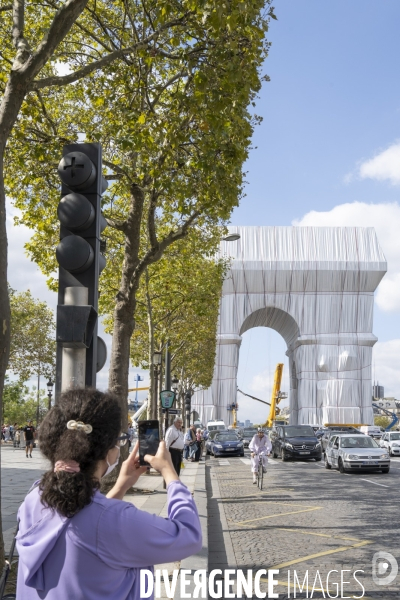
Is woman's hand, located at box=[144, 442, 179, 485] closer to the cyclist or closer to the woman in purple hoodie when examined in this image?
the woman in purple hoodie

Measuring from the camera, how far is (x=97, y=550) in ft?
7.41

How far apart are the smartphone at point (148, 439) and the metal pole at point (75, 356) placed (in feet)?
6.73

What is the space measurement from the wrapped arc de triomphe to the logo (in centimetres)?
6123

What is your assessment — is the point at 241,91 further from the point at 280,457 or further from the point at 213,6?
the point at 280,457

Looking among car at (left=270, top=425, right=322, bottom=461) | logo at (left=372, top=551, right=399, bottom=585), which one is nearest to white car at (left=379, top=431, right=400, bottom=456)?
car at (left=270, top=425, right=322, bottom=461)

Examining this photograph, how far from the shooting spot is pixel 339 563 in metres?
8.40

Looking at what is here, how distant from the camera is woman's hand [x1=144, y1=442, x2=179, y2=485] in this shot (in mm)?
2572

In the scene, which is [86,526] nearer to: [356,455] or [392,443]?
[356,455]

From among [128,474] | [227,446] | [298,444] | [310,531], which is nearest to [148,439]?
[128,474]

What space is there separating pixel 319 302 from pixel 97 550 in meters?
71.2

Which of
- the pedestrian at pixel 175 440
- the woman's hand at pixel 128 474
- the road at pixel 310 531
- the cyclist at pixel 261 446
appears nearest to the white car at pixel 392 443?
the road at pixel 310 531

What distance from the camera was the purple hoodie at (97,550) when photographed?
89.3 inches

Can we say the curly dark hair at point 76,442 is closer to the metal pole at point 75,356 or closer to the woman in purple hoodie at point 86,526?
the woman in purple hoodie at point 86,526

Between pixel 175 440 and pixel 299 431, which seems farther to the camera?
pixel 299 431
